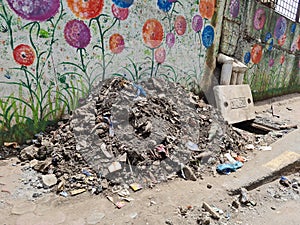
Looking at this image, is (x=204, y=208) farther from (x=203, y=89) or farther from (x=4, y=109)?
(x=203, y=89)

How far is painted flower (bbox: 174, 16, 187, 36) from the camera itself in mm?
4375

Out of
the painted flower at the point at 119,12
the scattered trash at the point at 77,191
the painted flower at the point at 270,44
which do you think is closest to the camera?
the scattered trash at the point at 77,191

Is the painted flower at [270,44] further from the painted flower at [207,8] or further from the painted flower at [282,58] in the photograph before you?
the painted flower at [207,8]

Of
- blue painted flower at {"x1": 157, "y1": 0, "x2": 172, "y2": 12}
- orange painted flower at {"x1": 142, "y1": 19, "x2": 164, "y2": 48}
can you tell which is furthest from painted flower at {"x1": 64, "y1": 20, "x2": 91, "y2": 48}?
blue painted flower at {"x1": 157, "y1": 0, "x2": 172, "y2": 12}

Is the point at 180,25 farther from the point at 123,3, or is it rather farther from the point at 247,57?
the point at 247,57

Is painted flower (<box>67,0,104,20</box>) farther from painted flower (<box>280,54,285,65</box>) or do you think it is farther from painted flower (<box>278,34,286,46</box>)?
painted flower (<box>280,54,285,65</box>)

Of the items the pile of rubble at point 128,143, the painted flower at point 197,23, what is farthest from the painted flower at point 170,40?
the pile of rubble at point 128,143

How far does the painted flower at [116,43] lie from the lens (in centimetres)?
362

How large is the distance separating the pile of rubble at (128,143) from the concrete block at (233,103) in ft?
2.49

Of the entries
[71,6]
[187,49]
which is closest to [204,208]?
[71,6]

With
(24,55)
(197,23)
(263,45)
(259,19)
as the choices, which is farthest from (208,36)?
(24,55)

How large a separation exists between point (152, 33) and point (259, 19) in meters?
3.32

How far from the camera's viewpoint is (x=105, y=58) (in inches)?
142

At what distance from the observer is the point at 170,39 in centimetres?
436
